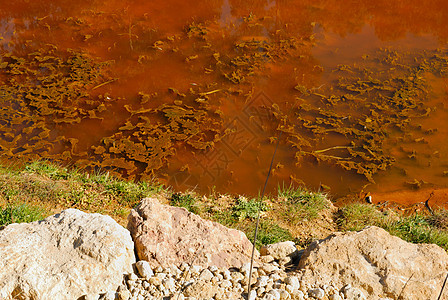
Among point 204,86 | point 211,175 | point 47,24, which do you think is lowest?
point 211,175

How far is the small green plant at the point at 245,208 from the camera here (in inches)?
132

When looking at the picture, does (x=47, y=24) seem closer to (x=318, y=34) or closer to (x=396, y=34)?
(x=318, y=34)

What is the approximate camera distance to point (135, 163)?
4.09 meters

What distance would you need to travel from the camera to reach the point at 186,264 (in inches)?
82.6

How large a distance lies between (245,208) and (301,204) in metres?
0.51

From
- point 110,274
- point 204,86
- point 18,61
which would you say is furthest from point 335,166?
point 18,61

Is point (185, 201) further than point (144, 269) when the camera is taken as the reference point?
Yes

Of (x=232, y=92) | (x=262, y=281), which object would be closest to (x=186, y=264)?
(x=262, y=281)

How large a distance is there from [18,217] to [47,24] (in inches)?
185

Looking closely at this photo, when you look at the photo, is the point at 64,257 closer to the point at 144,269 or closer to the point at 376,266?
the point at 144,269

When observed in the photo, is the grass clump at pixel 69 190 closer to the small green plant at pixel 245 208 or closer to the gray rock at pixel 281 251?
the small green plant at pixel 245 208

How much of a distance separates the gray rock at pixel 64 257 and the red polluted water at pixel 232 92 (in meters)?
1.81

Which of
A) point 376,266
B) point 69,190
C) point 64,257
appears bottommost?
point 69,190

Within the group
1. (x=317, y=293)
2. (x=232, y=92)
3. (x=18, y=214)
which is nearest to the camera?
(x=317, y=293)
